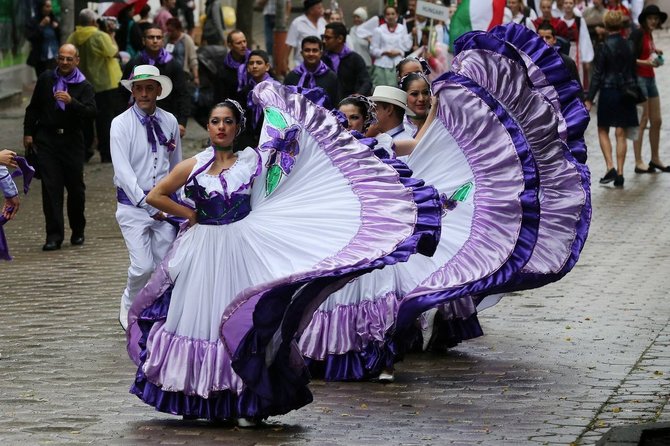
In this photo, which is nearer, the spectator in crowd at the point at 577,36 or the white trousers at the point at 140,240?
the white trousers at the point at 140,240

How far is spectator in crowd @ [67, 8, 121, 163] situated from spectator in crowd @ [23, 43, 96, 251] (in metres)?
5.77

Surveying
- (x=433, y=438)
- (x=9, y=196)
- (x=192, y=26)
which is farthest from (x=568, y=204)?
(x=192, y=26)

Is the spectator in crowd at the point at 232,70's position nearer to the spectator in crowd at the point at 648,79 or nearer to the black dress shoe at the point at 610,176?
the black dress shoe at the point at 610,176

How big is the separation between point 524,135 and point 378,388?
181 centimetres

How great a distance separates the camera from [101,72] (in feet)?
68.5

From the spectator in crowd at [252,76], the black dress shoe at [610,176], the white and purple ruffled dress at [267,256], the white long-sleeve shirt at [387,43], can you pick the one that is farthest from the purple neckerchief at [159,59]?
the white long-sleeve shirt at [387,43]

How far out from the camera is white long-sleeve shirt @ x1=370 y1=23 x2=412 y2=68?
24.2m

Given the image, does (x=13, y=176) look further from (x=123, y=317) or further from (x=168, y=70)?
(x=168, y=70)

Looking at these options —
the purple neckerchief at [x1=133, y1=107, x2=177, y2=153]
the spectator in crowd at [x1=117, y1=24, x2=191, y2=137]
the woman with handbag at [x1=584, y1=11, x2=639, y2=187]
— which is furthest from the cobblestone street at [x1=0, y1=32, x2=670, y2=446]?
the woman with handbag at [x1=584, y1=11, x2=639, y2=187]

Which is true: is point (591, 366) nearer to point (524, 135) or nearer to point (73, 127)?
point (524, 135)

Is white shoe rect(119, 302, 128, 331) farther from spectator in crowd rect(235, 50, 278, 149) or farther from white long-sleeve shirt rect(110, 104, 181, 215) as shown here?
spectator in crowd rect(235, 50, 278, 149)

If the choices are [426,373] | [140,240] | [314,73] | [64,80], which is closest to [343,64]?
[314,73]

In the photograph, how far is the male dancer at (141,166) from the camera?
34.9ft

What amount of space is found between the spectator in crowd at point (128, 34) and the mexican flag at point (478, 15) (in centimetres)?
453
